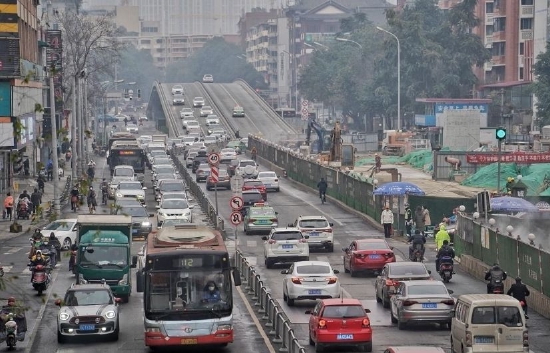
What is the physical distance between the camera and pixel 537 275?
123ft

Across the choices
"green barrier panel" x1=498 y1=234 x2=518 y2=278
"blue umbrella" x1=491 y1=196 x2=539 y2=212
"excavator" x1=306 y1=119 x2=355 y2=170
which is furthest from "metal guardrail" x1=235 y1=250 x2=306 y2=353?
"excavator" x1=306 y1=119 x2=355 y2=170

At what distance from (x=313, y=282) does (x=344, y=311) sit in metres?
7.62

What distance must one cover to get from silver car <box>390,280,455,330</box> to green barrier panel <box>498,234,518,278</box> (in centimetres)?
818

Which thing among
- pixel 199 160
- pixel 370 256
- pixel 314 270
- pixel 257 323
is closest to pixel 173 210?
pixel 370 256

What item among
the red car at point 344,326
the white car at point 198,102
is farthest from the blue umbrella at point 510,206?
the white car at point 198,102

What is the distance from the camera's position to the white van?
26766 mm

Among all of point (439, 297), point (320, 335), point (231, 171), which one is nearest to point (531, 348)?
point (439, 297)

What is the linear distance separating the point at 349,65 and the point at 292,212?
4566 inches

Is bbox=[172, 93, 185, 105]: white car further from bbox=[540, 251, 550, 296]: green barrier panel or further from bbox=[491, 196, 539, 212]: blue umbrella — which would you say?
bbox=[540, 251, 550, 296]: green barrier panel

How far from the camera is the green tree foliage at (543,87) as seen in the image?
409ft

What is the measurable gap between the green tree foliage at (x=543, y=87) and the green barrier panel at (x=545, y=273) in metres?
89.3

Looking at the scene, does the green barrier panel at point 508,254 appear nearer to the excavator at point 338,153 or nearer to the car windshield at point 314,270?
the car windshield at point 314,270

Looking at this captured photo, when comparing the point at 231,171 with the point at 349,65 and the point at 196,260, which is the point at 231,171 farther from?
the point at 349,65

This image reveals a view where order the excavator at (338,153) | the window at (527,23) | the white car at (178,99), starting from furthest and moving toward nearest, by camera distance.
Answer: the white car at (178,99) < the window at (527,23) < the excavator at (338,153)
